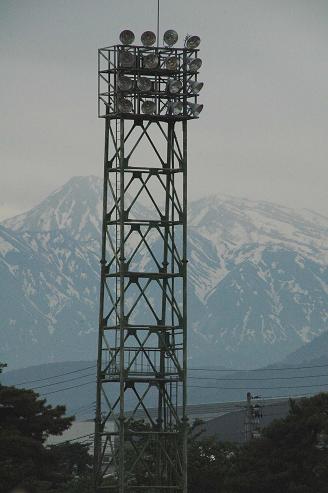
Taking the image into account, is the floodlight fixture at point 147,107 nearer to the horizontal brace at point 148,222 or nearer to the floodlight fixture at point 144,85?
the floodlight fixture at point 144,85

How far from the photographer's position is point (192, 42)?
6247cm

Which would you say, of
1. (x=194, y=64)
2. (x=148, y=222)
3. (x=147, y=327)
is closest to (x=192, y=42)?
(x=194, y=64)

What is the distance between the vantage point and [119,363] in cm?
5950

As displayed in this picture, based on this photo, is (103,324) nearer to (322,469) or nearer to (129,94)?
(129,94)

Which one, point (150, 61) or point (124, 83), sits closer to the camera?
point (124, 83)

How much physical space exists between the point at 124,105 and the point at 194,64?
3.26 meters

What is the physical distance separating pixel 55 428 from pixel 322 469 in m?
15.4

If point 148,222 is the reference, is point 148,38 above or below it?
above

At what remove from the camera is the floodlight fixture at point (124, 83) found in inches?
2421

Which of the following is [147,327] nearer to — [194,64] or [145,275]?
[145,275]

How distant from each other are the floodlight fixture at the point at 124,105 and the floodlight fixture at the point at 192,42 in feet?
10.7

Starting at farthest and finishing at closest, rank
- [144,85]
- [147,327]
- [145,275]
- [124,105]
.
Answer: [144,85] < [124,105] < [145,275] < [147,327]

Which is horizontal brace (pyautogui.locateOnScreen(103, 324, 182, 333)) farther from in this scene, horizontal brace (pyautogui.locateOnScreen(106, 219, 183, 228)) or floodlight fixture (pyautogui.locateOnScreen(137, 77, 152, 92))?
floodlight fixture (pyautogui.locateOnScreen(137, 77, 152, 92))

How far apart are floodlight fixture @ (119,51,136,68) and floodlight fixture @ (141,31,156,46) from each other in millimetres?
719
